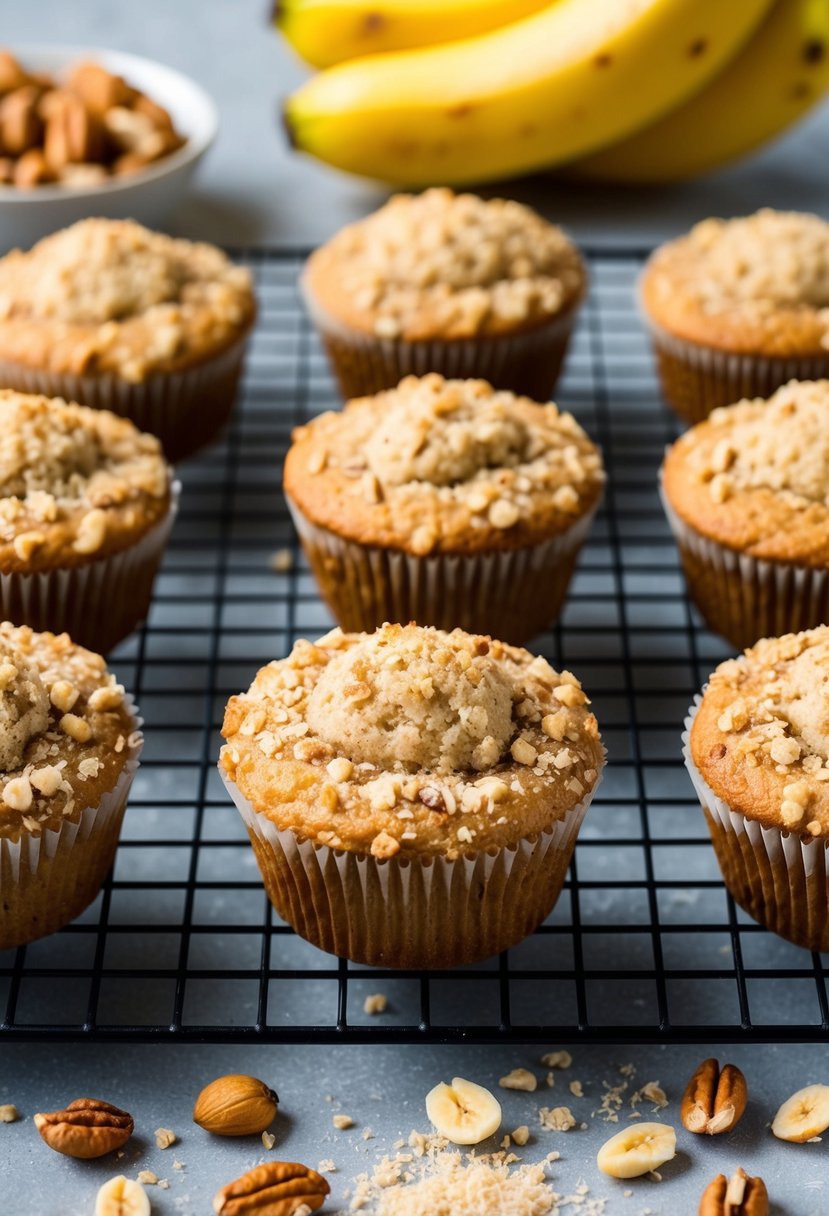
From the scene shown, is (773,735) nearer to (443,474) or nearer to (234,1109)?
(443,474)

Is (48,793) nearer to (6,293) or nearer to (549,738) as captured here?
(549,738)

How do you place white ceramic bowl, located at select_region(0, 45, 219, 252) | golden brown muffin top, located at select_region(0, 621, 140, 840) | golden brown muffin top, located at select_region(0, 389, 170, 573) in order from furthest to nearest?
white ceramic bowl, located at select_region(0, 45, 219, 252), golden brown muffin top, located at select_region(0, 389, 170, 573), golden brown muffin top, located at select_region(0, 621, 140, 840)

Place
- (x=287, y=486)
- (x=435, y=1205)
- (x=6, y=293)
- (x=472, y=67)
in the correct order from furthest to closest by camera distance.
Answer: (x=472, y=67) < (x=6, y=293) < (x=287, y=486) < (x=435, y=1205)

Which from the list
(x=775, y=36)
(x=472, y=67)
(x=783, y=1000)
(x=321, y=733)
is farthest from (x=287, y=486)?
(x=775, y=36)

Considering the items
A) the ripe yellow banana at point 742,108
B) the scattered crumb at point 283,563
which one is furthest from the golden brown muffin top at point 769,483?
the ripe yellow banana at point 742,108

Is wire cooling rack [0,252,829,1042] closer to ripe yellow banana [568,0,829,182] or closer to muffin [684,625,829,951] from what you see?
muffin [684,625,829,951]

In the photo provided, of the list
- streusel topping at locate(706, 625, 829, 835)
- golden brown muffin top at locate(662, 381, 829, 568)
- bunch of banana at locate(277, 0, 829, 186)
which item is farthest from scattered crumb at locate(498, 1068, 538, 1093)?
bunch of banana at locate(277, 0, 829, 186)

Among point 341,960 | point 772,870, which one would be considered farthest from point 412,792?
point 772,870
